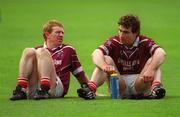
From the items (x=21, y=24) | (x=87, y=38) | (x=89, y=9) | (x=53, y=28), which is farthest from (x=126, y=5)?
(x=53, y=28)

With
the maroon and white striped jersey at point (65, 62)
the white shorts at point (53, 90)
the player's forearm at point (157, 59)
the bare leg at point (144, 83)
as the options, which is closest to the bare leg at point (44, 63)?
the white shorts at point (53, 90)

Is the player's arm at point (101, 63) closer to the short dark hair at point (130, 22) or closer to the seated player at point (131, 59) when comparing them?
the seated player at point (131, 59)

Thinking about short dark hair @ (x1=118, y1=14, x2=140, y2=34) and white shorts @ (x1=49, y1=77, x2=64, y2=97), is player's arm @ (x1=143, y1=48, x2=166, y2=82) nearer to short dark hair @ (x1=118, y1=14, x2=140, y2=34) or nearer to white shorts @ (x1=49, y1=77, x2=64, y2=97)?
short dark hair @ (x1=118, y1=14, x2=140, y2=34)

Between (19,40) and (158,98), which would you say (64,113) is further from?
(19,40)

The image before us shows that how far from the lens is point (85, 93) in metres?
15.6

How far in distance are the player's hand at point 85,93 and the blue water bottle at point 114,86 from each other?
0.31 meters

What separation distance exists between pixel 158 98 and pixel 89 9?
25477 mm

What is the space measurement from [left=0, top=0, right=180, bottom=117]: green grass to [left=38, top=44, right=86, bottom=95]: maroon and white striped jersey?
375 millimetres

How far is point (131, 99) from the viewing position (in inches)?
622

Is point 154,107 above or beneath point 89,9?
beneath

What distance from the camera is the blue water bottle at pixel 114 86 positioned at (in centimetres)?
1530

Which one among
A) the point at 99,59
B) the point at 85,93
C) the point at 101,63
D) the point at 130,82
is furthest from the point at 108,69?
the point at 130,82

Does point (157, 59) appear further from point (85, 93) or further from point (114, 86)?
point (85, 93)

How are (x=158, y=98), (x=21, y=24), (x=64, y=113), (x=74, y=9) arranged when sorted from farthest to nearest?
(x=74, y=9), (x=21, y=24), (x=158, y=98), (x=64, y=113)
